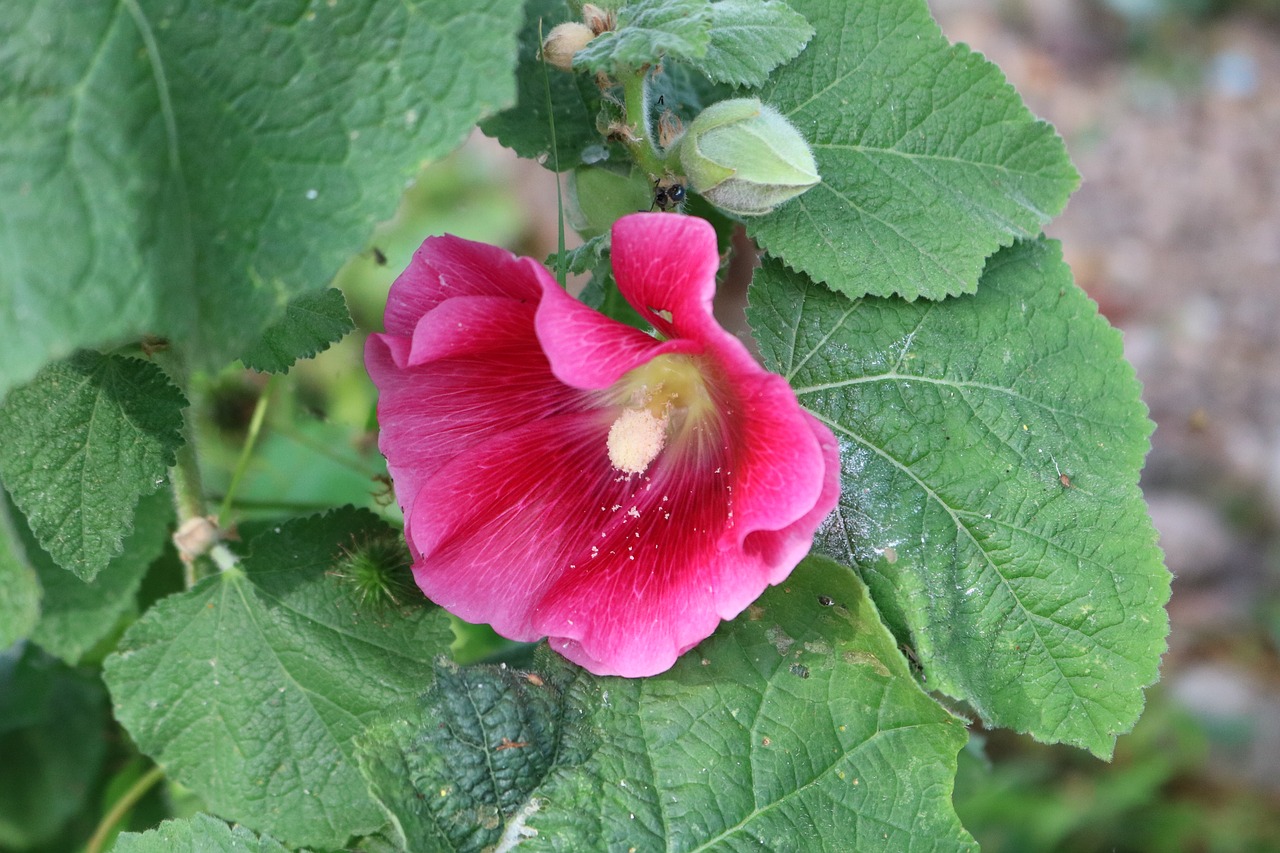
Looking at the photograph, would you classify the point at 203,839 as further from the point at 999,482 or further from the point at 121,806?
the point at 999,482

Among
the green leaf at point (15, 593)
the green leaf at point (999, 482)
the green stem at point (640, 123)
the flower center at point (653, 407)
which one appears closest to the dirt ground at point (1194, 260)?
the green leaf at point (999, 482)

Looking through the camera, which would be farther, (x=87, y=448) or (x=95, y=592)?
(x=95, y=592)

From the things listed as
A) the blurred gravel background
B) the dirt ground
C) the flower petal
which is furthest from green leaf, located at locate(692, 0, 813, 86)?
the dirt ground

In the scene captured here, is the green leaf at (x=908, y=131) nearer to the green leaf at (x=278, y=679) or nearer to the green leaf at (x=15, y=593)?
the green leaf at (x=278, y=679)

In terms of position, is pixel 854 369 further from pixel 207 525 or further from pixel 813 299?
pixel 207 525

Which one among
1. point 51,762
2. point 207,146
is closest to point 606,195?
point 207,146

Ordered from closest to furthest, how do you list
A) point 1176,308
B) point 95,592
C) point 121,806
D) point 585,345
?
point 585,345 < point 95,592 < point 121,806 < point 1176,308
